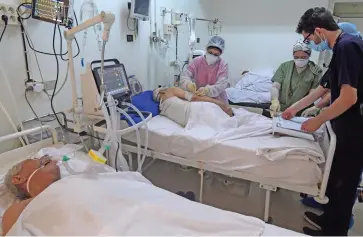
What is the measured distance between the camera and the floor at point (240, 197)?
A: 211cm

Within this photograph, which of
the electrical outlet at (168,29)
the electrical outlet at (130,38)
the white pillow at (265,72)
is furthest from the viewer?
the white pillow at (265,72)

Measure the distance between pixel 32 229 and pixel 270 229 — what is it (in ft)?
3.19

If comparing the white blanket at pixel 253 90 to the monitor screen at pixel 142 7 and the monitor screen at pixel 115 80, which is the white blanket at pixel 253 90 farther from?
the monitor screen at pixel 115 80

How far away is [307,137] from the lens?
1741mm

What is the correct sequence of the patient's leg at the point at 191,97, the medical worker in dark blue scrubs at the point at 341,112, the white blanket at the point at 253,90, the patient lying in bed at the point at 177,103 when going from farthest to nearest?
the white blanket at the point at 253,90 → the patient's leg at the point at 191,97 → the patient lying in bed at the point at 177,103 → the medical worker in dark blue scrubs at the point at 341,112

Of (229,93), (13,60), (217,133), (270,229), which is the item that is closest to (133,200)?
(270,229)

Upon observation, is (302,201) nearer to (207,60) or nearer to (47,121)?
(207,60)

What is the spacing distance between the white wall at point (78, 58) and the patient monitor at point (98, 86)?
17.6 inches

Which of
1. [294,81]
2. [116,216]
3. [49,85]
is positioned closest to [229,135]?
[116,216]

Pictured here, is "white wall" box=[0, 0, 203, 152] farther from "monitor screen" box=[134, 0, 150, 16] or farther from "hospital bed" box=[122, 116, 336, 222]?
"hospital bed" box=[122, 116, 336, 222]

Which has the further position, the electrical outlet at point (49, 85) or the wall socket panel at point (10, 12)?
the electrical outlet at point (49, 85)

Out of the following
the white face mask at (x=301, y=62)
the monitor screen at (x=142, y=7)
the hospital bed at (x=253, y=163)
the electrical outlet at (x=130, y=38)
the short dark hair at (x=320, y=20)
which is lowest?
the hospital bed at (x=253, y=163)

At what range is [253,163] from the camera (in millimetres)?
1750

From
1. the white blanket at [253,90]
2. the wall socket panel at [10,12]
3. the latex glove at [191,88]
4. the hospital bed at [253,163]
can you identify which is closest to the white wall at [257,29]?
the white blanket at [253,90]
